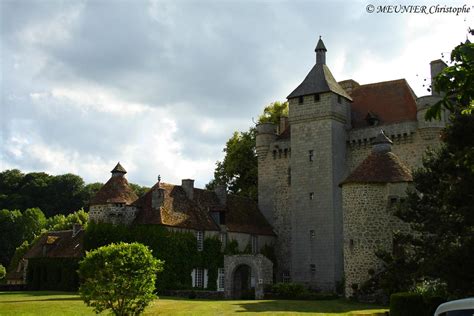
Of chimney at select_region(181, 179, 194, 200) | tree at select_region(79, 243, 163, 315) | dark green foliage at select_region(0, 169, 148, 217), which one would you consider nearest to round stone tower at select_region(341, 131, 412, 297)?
chimney at select_region(181, 179, 194, 200)

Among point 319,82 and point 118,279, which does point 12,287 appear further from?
point 118,279

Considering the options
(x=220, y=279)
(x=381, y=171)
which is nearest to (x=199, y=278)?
(x=220, y=279)

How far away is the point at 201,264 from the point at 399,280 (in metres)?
15.1

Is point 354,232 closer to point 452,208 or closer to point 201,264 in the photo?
point 201,264

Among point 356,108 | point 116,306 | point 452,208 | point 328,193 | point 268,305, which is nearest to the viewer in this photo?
point 452,208

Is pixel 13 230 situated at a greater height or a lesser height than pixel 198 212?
greater

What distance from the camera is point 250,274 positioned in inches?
1522

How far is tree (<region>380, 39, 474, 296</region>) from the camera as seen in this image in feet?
36.6

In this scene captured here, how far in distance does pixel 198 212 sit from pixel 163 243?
4084 mm

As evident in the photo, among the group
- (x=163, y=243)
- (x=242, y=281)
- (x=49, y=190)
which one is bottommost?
(x=242, y=281)

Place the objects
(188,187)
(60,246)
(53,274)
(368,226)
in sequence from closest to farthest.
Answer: (368,226)
(188,187)
(53,274)
(60,246)

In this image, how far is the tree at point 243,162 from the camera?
49562 millimetres

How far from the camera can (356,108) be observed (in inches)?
1673

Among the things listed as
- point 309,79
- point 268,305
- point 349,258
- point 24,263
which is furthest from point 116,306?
point 24,263
